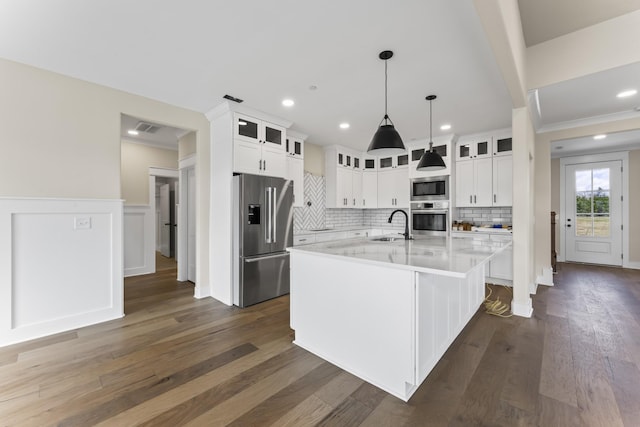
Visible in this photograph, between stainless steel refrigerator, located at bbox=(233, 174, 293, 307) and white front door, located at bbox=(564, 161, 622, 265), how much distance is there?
6.48m

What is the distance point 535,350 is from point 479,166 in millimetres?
3266

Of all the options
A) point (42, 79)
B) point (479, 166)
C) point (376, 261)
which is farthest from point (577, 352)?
point (42, 79)

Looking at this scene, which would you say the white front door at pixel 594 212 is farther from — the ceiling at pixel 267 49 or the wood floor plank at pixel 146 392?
the wood floor plank at pixel 146 392

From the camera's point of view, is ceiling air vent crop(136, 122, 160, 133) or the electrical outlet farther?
ceiling air vent crop(136, 122, 160, 133)

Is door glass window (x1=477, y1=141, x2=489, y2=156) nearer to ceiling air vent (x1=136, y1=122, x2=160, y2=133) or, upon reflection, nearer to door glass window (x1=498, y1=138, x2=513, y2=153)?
door glass window (x1=498, y1=138, x2=513, y2=153)

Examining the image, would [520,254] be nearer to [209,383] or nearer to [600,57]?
[600,57]

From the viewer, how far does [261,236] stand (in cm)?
370

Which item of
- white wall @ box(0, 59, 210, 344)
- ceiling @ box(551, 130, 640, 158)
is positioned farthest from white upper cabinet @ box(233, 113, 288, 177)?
ceiling @ box(551, 130, 640, 158)

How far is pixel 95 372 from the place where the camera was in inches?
82.0

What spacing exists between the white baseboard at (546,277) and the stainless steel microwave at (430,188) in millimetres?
1876

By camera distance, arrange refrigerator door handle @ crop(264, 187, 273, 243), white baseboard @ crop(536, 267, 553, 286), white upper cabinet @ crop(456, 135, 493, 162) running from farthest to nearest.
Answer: white upper cabinet @ crop(456, 135, 493, 162) < white baseboard @ crop(536, 267, 553, 286) < refrigerator door handle @ crop(264, 187, 273, 243)

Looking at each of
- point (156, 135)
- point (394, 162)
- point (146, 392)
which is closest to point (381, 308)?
point (146, 392)

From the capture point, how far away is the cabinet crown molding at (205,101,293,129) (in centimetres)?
352

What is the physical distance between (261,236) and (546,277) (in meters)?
4.56
